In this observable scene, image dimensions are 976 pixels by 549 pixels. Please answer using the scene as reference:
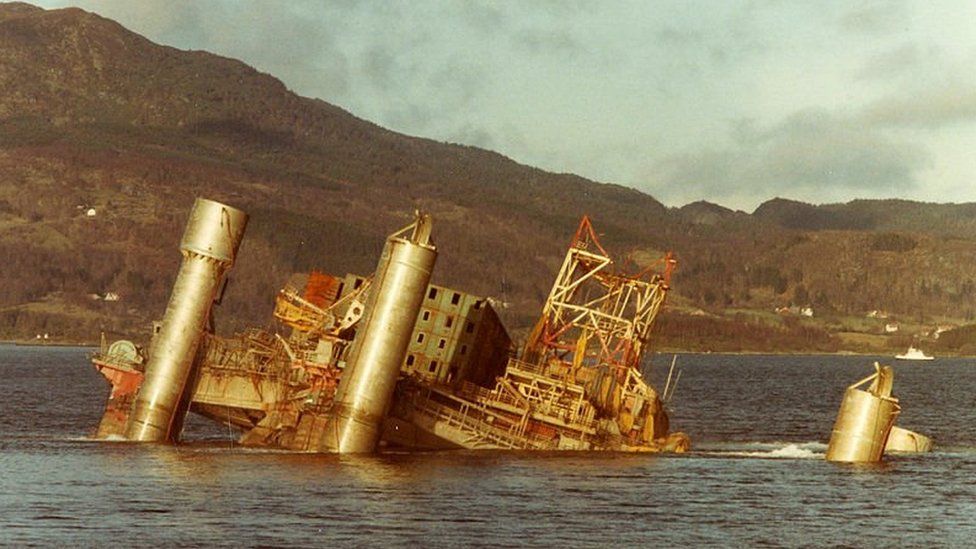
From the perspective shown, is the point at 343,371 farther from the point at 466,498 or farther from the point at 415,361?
the point at 466,498

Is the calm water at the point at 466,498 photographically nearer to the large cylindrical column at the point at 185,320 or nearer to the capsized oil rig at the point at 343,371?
the capsized oil rig at the point at 343,371

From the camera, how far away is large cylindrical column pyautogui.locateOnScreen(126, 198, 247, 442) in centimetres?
7850

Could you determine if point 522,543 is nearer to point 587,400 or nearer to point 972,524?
point 972,524

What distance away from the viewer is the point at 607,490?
7094cm

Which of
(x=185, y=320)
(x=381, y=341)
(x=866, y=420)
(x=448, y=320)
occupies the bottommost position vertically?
(x=185, y=320)

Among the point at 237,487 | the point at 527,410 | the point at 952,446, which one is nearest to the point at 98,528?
the point at 237,487

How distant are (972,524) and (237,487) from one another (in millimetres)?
30894

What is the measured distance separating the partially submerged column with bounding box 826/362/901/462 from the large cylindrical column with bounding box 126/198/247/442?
106ft

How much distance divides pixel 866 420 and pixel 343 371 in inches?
1078

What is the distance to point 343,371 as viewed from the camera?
73.9 meters

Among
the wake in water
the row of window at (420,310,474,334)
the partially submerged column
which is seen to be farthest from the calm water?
the row of window at (420,310,474,334)

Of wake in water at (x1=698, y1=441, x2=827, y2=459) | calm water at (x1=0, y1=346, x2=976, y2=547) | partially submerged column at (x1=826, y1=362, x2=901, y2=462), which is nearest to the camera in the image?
calm water at (x1=0, y1=346, x2=976, y2=547)

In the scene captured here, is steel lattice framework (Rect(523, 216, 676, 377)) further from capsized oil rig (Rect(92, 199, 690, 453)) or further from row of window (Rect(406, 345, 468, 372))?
row of window (Rect(406, 345, 468, 372))

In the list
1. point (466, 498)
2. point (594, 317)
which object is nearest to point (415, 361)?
point (594, 317)
